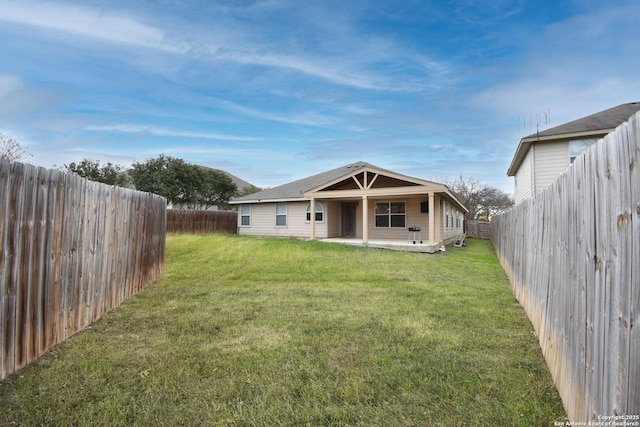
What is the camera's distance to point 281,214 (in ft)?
65.1

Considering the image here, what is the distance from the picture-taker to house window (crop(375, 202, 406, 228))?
17531 mm

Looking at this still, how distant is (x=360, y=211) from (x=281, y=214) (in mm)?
4602

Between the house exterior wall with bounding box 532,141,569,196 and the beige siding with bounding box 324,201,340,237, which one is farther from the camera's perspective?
the beige siding with bounding box 324,201,340,237

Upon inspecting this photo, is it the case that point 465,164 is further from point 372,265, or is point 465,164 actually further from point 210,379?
point 210,379

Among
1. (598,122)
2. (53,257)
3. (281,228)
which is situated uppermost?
(598,122)

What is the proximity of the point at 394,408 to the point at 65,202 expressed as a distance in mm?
3974

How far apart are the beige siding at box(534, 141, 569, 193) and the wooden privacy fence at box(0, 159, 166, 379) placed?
13586 mm

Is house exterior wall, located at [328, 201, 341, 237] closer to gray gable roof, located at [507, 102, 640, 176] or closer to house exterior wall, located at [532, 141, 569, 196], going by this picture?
gray gable roof, located at [507, 102, 640, 176]

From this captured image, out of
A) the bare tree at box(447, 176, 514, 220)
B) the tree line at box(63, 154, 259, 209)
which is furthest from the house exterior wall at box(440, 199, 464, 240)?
the tree line at box(63, 154, 259, 209)

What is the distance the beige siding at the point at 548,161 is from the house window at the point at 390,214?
245 inches

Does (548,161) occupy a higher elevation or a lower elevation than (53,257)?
higher

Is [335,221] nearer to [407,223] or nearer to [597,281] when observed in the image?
[407,223]

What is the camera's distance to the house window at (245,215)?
841 inches

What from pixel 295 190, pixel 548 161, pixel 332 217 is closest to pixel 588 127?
pixel 548 161
